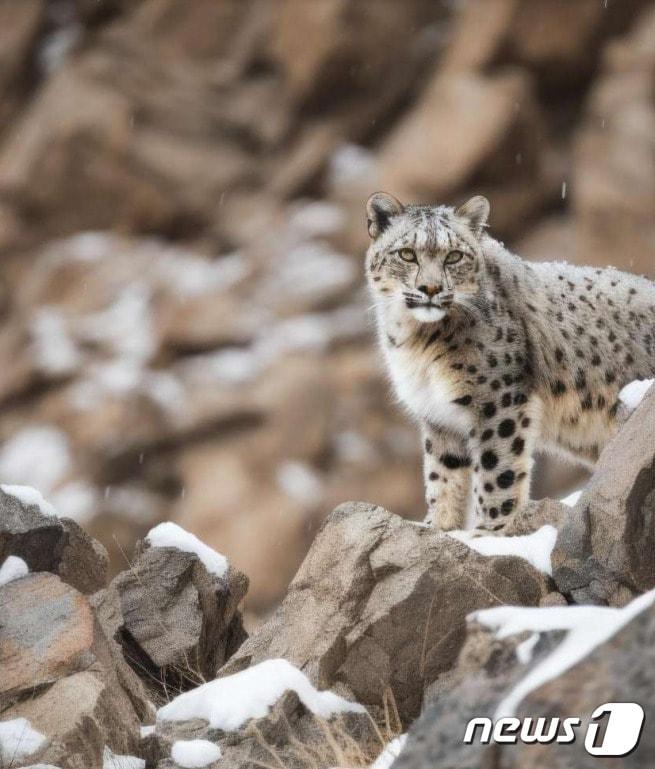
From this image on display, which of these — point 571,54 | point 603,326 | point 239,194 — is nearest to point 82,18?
point 239,194

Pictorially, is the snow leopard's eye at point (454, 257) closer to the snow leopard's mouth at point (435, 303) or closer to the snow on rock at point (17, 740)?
the snow leopard's mouth at point (435, 303)

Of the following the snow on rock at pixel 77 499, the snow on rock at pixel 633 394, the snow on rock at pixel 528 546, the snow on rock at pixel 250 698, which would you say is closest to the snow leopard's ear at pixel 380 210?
the snow on rock at pixel 633 394

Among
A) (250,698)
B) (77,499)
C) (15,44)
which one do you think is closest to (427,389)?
(250,698)

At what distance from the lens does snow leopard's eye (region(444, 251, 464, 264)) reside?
696 centimetres

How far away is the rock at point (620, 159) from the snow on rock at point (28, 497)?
12.8m

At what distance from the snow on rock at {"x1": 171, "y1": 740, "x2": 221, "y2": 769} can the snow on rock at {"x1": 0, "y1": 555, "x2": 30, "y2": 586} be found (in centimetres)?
121

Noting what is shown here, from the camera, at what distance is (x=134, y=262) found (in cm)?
2030

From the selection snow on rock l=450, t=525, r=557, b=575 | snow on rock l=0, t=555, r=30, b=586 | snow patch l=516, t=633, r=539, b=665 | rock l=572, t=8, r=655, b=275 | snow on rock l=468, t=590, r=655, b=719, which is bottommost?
rock l=572, t=8, r=655, b=275

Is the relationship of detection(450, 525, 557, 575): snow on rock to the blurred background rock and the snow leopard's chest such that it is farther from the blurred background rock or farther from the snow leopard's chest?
the blurred background rock

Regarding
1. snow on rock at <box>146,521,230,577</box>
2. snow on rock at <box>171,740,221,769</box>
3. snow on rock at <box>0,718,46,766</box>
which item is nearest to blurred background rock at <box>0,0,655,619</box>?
snow on rock at <box>146,521,230,577</box>

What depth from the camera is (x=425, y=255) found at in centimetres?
694

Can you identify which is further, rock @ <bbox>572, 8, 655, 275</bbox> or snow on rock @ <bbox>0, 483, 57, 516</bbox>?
rock @ <bbox>572, 8, 655, 275</bbox>

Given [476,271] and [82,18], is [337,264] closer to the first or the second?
[82,18]

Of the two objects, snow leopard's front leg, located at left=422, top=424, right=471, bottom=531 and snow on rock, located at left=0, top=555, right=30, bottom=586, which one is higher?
snow on rock, located at left=0, top=555, right=30, bottom=586
